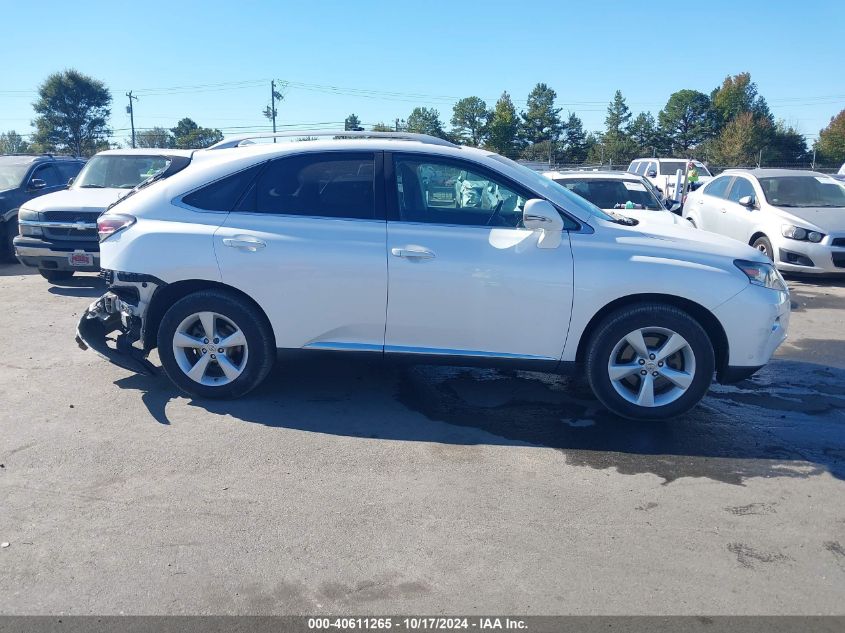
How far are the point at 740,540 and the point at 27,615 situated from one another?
10.7 feet

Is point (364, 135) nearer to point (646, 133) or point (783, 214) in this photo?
point (783, 214)

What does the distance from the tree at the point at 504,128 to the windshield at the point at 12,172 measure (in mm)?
42744

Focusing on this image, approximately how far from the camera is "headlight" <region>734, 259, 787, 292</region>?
4781 mm

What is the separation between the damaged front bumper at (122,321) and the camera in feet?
17.0

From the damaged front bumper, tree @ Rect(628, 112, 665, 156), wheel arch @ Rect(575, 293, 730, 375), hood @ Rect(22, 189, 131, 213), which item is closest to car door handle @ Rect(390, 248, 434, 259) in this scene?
wheel arch @ Rect(575, 293, 730, 375)

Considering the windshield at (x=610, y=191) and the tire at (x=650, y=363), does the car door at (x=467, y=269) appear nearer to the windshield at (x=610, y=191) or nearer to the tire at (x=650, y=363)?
the tire at (x=650, y=363)

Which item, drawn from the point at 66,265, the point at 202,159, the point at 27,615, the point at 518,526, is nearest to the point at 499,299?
the point at 518,526

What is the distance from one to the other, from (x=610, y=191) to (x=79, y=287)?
778cm

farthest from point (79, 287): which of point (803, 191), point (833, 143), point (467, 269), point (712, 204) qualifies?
point (833, 143)

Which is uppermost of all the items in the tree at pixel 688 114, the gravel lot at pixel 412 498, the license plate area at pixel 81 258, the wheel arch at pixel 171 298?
the tree at pixel 688 114

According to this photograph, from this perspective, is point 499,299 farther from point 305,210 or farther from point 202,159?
point 202,159

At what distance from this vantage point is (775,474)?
4.23 meters

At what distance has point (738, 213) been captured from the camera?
11445mm

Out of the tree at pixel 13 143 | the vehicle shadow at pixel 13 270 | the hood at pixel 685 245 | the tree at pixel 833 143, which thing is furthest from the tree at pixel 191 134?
the tree at pixel 833 143
